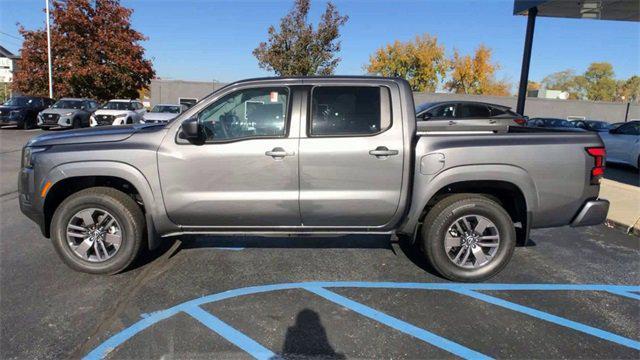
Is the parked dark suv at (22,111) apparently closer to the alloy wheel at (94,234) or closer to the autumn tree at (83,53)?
the autumn tree at (83,53)

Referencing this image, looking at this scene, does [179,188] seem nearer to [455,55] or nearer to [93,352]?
[93,352]

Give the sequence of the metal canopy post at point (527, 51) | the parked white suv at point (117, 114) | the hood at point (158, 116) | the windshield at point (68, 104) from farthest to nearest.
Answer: the windshield at point (68, 104) → the parked white suv at point (117, 114) → the hood at point (158, 116) → the metal canopy post at point (527, 51)

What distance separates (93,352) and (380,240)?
3.50m

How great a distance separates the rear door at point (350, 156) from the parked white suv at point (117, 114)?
1828 cm

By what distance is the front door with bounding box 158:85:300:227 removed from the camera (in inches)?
162

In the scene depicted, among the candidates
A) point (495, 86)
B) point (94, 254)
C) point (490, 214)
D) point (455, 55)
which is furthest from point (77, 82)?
point (495, 86)

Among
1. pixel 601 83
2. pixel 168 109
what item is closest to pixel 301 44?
pixel 168 109

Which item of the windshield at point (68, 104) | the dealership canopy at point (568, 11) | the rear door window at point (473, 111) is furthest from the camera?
the windshield at point (68, 104)

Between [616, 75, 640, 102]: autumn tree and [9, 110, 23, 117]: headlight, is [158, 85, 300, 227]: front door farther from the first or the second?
[616, 75, 640, 102]: autumn tree

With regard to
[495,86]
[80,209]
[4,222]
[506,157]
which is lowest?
[4,222]

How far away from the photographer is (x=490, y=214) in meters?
4.24

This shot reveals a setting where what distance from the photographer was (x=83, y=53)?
29.0 m

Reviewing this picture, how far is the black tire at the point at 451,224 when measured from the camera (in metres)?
4.24

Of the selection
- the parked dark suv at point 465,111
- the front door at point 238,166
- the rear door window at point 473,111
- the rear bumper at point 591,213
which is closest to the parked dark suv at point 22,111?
the parked dark suv at point 465,111
